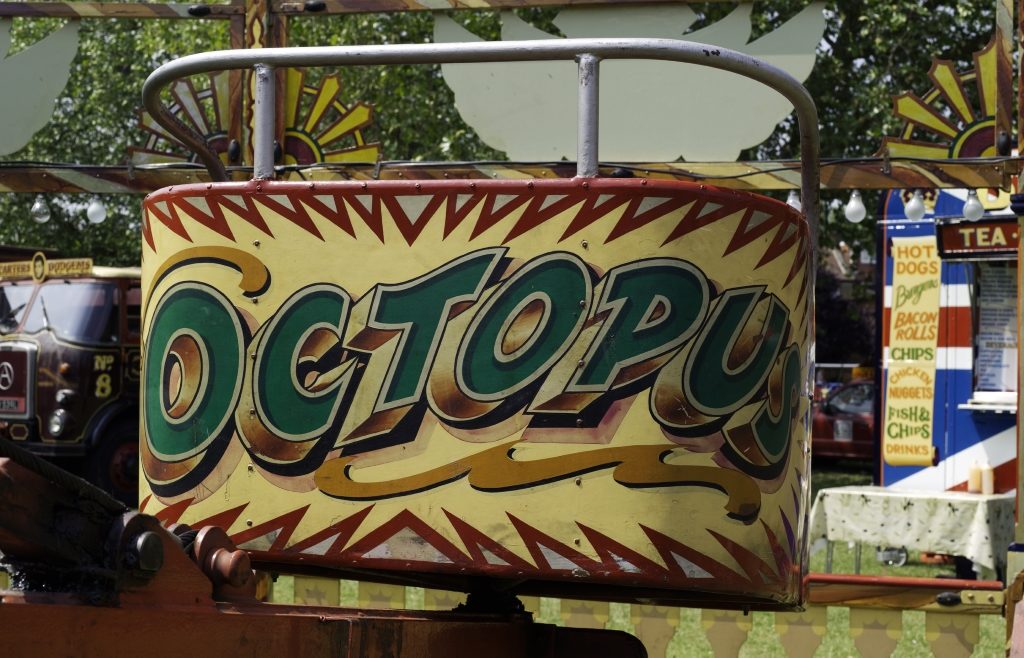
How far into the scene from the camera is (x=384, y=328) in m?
3.36

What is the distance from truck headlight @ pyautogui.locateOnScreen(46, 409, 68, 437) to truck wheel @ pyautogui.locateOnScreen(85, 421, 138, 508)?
346 mm

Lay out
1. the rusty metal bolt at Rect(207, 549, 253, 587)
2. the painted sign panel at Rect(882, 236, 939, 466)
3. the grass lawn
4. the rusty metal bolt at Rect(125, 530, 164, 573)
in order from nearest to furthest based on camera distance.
Result: the rusty metal bolt at Rect(125, 530, 164, 573) < the rusty metal bolt at Rect(207, 549, 253, 587) < the grass lawn < the painted sign panel at Rect(882, 236, 939, 466)

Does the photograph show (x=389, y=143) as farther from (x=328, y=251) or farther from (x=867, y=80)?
(x=328, y=251)

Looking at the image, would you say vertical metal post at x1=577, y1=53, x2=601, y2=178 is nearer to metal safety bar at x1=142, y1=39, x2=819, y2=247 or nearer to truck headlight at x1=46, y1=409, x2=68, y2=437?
metal safety bar at x1=142, y1=39, x2=819, y2=247

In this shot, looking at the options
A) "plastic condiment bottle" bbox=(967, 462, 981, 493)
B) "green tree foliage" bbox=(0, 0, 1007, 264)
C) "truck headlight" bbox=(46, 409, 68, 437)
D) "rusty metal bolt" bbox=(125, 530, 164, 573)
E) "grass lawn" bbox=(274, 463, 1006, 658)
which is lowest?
"grass lawn" bbox=(274, 463, 1006, 658)

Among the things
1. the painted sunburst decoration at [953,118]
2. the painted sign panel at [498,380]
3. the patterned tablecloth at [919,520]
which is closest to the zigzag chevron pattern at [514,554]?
the painted sign panel at [498,380]

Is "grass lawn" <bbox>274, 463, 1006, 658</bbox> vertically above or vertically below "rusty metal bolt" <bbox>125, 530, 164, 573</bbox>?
below

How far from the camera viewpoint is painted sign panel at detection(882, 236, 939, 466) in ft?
37.7

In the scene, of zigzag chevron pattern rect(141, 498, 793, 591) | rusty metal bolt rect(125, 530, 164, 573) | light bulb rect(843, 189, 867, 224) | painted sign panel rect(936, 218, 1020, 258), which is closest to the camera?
rusty metal bolt rect(125, 530, 164, 573)

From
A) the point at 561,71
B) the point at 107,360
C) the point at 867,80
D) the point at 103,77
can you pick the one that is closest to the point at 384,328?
the point at 561,71

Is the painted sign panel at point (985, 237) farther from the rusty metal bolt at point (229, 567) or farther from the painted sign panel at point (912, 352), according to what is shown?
the rusty metal bolt at point (229, 567)

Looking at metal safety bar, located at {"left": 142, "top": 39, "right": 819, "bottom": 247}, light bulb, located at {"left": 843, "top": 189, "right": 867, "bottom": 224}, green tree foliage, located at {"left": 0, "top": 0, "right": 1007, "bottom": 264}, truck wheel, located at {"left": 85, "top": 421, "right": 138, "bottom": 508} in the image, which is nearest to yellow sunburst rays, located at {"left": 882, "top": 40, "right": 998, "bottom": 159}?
light bulb, located at {"left": 843, "top": 189, "right": 867, "bottom": 224}

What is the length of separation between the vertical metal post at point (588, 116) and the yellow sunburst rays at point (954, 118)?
3539mm

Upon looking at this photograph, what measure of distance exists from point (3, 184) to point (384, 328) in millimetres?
4052
